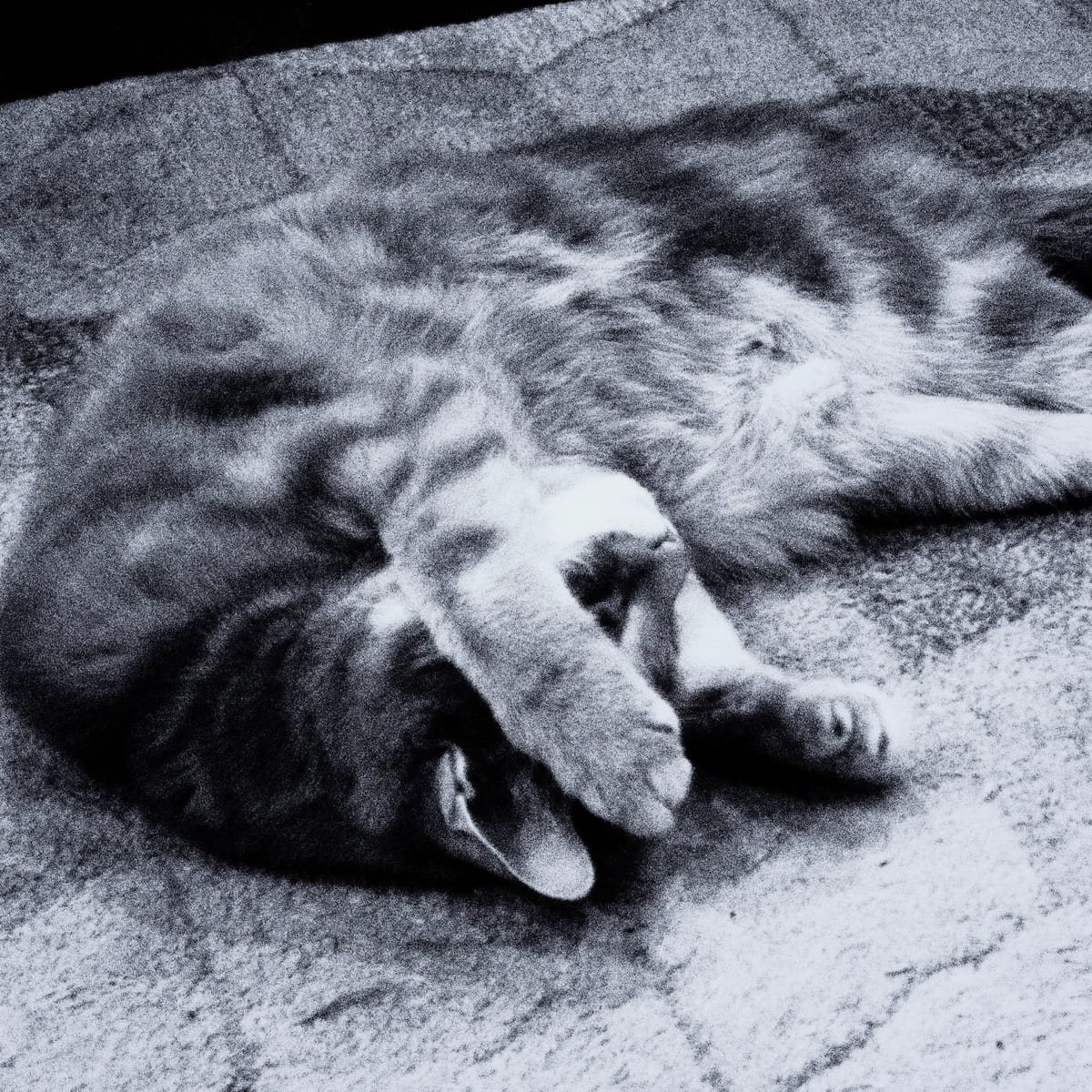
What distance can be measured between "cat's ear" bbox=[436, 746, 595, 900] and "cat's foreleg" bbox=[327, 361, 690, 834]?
52 millimetres

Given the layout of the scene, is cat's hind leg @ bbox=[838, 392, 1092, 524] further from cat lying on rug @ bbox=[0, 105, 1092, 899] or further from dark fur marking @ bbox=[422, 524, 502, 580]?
dark fur marking @ bbox=[422, 524, 502, 580]

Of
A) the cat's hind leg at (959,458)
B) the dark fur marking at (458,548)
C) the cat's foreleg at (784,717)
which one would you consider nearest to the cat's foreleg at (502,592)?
the dark fur marking at (458,548)

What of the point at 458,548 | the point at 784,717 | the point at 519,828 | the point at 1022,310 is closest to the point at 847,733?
the point at 784,717

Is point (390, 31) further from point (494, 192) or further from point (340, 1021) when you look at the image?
point (340, 1021)

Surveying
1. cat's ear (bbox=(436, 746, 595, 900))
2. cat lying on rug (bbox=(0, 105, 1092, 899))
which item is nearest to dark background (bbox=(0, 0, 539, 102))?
cat lying on rug (bbox=(0, 105, 1092, 899))

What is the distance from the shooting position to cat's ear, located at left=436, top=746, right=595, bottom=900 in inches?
50.7

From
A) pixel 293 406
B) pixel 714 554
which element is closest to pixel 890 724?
pixel 714 554

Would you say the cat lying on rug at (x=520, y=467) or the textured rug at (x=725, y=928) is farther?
the cat lying on rug at (x=520, y=467)

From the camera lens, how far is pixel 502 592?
1422mm

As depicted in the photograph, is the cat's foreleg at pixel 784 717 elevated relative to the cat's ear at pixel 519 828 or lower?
lower

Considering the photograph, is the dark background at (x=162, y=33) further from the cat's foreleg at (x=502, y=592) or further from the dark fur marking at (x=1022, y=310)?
the cat's foreleg at (x=502, y=592)

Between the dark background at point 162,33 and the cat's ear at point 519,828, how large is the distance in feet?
8.53

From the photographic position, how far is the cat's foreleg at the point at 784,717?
140cm

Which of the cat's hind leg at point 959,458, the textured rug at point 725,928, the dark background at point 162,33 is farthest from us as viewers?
the dark background at point 162,33
